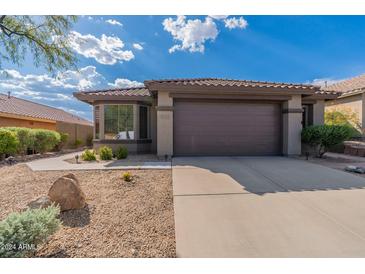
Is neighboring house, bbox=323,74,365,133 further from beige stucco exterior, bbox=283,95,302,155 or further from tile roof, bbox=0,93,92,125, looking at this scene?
tile roof, bbox=0,93,92,125

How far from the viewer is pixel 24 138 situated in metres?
9.59

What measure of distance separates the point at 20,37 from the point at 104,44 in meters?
3.33

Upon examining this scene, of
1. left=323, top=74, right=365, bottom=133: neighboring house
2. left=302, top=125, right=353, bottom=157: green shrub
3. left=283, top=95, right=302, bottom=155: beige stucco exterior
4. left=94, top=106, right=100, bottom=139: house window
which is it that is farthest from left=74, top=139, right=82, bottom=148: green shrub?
left=323, top=74, right=365, bottom=133: neighboring house

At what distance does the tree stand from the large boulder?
155 inches

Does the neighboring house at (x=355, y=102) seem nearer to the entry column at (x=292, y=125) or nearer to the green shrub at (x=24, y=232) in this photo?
the entry column at (x=292, y=125)

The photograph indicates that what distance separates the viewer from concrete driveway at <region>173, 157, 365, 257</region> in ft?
8.02

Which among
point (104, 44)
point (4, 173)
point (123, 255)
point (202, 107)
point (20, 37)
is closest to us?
point (123, 255)

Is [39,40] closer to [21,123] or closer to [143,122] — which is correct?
[143,122]

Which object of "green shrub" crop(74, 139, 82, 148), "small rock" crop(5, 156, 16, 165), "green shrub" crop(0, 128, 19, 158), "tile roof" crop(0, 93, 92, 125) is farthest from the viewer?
"green shrub" crop(74, 139, 82, 148)

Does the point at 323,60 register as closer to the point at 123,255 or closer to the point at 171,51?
the point at 171,51

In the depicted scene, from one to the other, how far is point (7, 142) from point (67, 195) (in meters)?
7.63

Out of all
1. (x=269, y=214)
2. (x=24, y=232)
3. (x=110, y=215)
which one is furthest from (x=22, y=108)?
(x=269, y=214)

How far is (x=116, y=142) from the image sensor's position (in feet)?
32.4

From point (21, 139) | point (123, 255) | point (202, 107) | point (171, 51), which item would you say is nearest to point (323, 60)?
point (202, 107)
